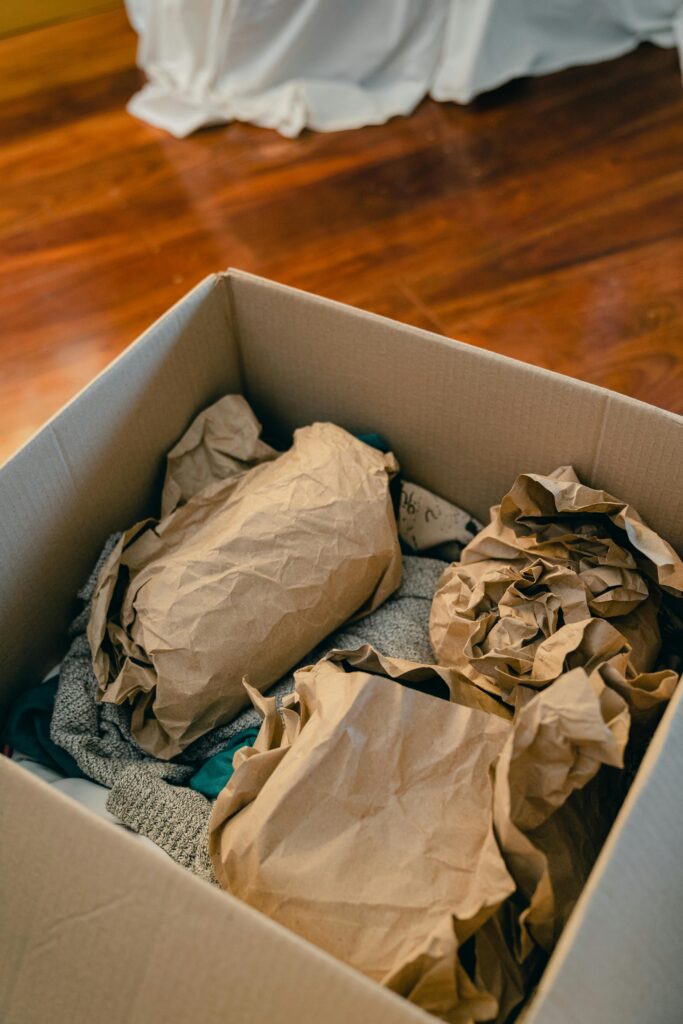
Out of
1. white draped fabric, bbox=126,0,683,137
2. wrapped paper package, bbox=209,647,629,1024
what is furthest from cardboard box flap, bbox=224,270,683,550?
white draped fabric, bbox=126,0,683,137

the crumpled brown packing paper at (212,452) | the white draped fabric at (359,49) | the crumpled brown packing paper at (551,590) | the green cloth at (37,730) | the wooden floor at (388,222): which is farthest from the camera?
the white draped fabric at (359,49)

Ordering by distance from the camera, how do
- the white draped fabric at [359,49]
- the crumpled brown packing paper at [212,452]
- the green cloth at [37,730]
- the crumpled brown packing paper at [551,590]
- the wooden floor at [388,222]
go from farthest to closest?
the white draped fabric at [359,49] → the wooden floor at [388,222] → the crumpled brown packing paper at [212,452] → the green cloth at [37,730] → the crumpled brown packing paper at [551,590]

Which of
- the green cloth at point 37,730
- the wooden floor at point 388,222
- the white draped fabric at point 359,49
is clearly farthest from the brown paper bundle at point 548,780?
the white draped fabric at point 359,49

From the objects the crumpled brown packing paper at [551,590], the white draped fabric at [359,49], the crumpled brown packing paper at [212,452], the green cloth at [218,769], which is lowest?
the green cloth at [218,769]

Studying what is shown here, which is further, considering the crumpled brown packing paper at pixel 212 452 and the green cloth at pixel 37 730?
the crumpled brown packing paper at pixel 212 452

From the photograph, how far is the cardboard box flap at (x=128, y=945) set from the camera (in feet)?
1.58

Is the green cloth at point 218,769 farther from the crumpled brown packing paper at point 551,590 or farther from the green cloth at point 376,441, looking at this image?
the green cloth at point 376,441

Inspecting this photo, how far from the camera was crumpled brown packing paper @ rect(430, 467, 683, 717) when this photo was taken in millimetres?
683

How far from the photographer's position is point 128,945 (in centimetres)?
52

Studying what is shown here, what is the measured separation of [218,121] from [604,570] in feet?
4.78

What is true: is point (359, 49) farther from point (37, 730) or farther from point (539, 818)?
point (539, 818)

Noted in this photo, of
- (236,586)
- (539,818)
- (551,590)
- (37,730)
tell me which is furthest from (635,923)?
(37,730)

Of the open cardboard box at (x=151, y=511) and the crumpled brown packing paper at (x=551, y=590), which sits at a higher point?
the open cardboard box at (x=151, y=511)

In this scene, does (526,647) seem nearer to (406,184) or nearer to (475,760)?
(475,760)
